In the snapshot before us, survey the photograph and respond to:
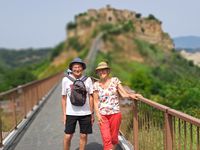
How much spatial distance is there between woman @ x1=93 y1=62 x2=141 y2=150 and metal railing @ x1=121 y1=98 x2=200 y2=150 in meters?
0.41

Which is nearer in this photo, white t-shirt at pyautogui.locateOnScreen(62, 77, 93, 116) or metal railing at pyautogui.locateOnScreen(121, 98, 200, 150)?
metal railing at pyautogui.locateOnScreen(121, 98, 200, 150)

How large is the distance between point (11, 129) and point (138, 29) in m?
122

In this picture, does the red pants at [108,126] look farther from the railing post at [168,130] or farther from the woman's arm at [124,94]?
the railing post at [168,130]

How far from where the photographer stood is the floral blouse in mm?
6645

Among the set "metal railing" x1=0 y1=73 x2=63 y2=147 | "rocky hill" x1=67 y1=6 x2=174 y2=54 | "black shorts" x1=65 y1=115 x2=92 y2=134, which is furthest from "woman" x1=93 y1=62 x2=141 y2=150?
"rocky hill" x1=67 y1=6 x2=174 y2=54

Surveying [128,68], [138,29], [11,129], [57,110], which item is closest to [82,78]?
[11,129]

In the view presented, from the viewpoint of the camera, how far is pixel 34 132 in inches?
421

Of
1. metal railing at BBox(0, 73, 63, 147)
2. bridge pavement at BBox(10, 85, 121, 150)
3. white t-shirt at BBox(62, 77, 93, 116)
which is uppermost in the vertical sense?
white t-shirt at BBox(62, 77, 93, 116)

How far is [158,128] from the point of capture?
19.9 ft

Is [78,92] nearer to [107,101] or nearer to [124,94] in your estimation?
[107,101]

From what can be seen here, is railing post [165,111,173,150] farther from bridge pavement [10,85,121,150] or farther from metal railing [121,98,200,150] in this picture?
bridge pavement [10,85,121,150]

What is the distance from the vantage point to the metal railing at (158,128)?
4.63 metres

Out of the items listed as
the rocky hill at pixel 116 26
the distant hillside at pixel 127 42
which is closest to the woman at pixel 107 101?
the distant hillside at pixel 127 42

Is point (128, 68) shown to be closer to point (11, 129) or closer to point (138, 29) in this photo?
point (138, 29)
